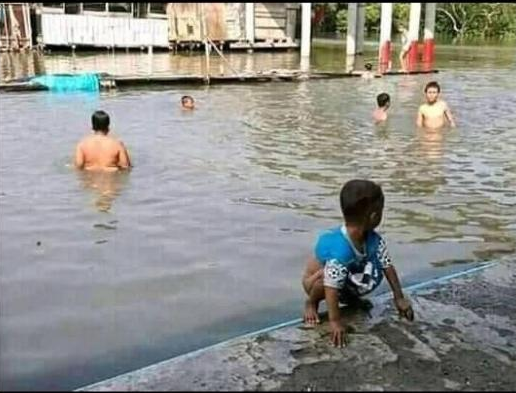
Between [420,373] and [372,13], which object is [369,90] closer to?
[420,373]

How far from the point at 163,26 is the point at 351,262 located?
36.8 metres

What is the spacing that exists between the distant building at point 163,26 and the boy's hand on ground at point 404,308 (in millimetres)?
30934

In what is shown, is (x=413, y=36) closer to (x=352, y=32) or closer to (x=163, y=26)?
(x=352, y=32)

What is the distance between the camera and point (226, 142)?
483 inches

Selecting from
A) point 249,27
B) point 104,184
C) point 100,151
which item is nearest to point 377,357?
point 104,184

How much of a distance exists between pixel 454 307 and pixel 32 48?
117ft

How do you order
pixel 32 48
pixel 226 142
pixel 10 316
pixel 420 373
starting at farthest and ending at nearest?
pixel 32 48, pixel 226 142, pixel 10 316, pixel 420 373

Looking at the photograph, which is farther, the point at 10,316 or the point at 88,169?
the point at 88,169

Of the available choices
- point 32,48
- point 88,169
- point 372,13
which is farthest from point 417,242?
point 372,13

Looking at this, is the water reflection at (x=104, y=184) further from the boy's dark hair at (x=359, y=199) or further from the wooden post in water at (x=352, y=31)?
the wooden post in water at (x=352, y=31)

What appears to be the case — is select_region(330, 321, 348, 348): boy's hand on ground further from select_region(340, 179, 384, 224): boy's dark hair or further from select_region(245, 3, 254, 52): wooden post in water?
select_region(245, 3, 254, 52): wooden post in water


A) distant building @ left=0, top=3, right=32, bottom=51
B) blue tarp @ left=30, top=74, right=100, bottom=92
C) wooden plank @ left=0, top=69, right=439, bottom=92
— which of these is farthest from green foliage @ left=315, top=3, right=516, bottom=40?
blue tarp @ left=30, top=74, right=100, bottom=92

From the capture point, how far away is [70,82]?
776 inches

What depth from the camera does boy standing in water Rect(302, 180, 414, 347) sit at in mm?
3895
